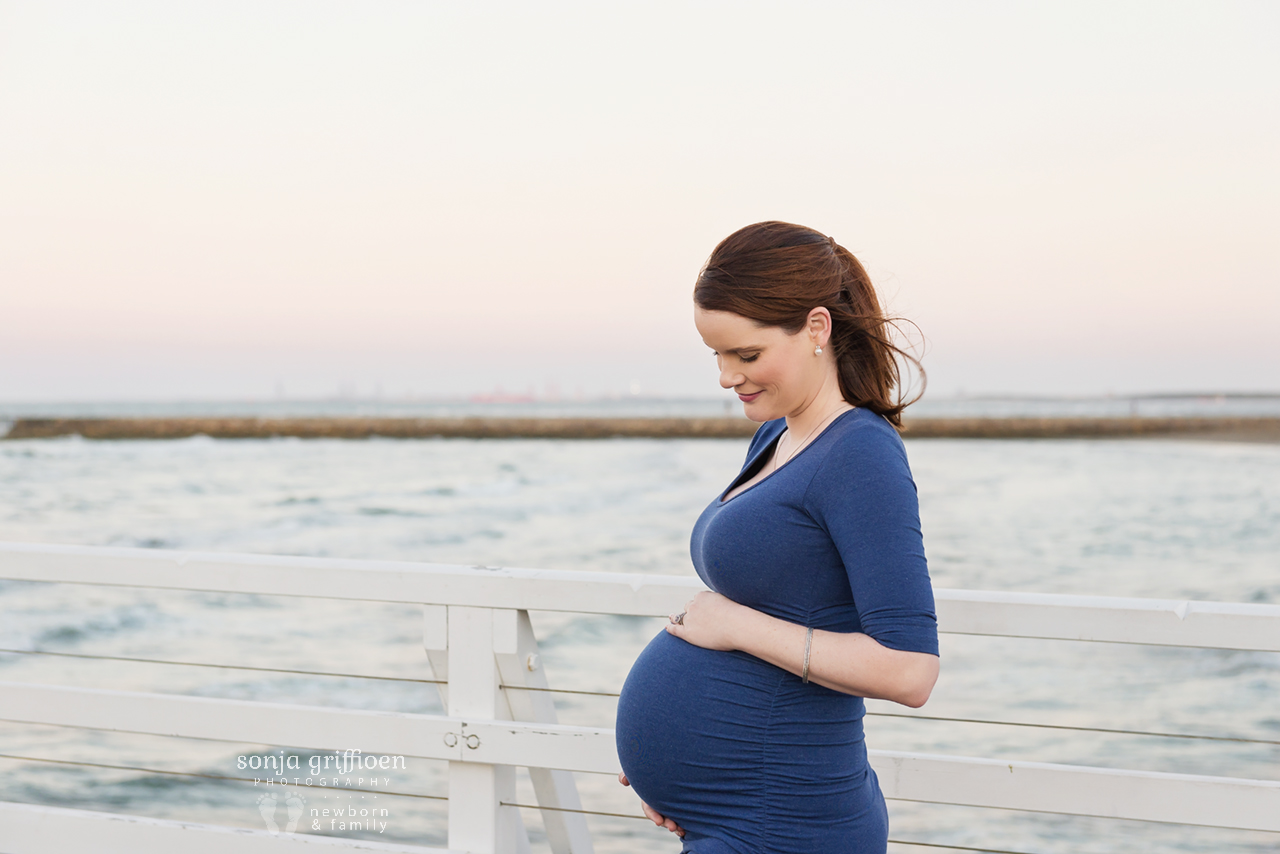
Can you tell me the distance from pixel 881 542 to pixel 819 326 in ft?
0.90

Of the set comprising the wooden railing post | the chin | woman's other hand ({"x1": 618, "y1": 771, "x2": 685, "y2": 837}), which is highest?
the chin

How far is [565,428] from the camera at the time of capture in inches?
1850

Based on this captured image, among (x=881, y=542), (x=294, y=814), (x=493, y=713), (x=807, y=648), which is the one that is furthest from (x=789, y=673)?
(x=294, y=814)

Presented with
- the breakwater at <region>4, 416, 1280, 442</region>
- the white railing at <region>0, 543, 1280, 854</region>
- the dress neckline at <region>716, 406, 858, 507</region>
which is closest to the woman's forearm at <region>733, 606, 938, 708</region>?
the dress neckline at <region>716, 406, 858, 507</region>

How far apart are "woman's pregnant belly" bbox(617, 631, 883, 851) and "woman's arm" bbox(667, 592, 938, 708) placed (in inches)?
1.7

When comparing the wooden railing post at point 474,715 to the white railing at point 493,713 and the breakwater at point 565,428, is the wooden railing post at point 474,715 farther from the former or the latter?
the breakwater at point 565,428

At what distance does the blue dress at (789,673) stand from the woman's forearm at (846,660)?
2 centimetres

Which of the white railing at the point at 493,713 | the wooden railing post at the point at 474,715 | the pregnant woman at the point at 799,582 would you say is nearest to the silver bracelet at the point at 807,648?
the pregnant woman at the point at 799,582

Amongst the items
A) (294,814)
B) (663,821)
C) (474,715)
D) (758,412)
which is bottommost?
(294,814)

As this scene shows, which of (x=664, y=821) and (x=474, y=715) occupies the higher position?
(x=664, y=821)

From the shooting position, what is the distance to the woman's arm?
0.99m

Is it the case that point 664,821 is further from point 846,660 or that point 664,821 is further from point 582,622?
point 582,622

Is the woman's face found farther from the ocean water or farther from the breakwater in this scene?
the breakwater

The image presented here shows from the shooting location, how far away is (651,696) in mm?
1263
